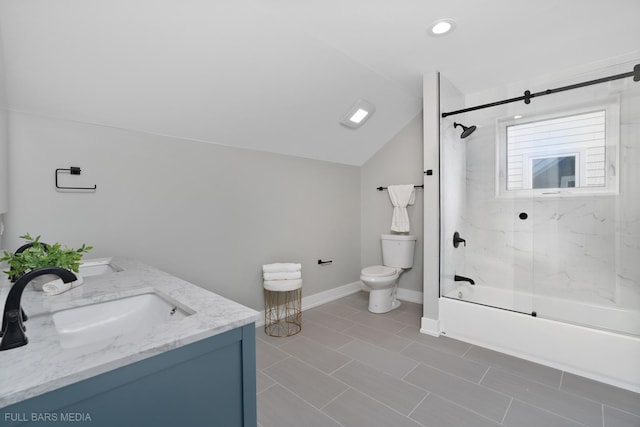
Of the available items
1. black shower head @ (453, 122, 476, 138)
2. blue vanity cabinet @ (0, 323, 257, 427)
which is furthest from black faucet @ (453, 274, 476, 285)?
blue vanity cabinet @ (0, 323, 257, 427)

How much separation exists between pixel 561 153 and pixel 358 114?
5.96 feet

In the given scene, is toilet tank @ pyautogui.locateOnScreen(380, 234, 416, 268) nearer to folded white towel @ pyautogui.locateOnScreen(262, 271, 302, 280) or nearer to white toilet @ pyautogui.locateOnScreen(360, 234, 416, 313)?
white toilet @ pyautogui.locateOnScreen(360, 234, 416, 313)

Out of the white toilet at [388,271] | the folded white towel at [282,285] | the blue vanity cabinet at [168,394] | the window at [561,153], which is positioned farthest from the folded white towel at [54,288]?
the window at [561,153]

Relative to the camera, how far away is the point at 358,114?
10.4 feet

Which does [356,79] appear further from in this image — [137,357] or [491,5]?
[137,357]

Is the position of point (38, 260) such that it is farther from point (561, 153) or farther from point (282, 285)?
point (561, 153)

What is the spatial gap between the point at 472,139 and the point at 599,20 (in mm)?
1204

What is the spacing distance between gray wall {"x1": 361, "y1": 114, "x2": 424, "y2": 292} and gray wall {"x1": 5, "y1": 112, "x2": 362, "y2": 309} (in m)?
0.51

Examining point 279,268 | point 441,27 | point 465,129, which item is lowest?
point 279,268

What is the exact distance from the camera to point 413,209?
3.64m

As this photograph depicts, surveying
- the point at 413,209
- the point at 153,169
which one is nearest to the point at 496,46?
the point at 413,209

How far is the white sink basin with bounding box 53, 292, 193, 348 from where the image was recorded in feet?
3.75

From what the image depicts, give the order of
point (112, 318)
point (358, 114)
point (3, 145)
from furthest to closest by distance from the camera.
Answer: point (358, 114)
point (3, 145)
point (112, 318)

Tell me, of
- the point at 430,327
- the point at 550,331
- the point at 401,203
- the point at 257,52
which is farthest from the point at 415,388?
the point at 257,52
